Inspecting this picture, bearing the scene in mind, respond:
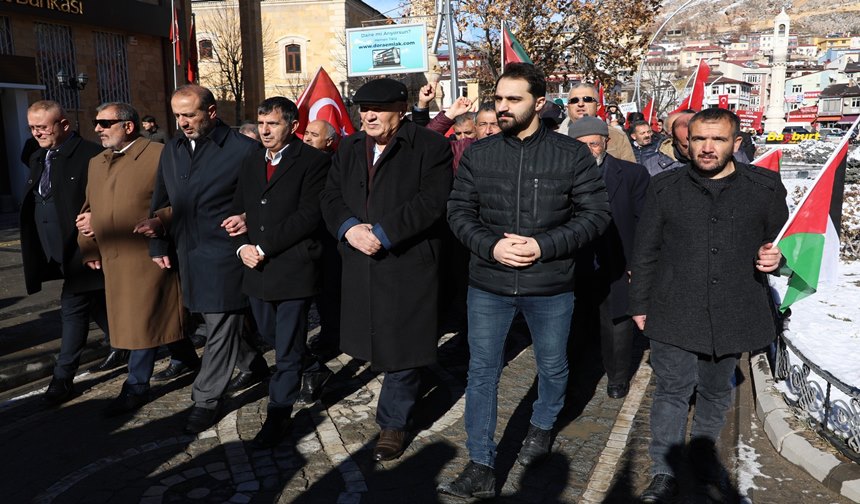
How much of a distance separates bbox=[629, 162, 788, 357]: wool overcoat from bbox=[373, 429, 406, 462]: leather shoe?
1.52 m

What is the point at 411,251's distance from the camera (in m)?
4.05

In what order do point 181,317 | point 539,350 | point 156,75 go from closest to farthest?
1. point 539,350
2. point 181,317
3. point 156,75

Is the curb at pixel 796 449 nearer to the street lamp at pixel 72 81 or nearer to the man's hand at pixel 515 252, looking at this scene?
the man's hand at pixel 515 252

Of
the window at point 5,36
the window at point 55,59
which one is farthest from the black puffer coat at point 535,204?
the window at point 55,59

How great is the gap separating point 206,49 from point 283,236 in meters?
45.2

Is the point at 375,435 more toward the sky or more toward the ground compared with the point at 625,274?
more toward the ground

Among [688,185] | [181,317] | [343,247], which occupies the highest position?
[688,185]

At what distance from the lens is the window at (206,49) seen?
45406mm

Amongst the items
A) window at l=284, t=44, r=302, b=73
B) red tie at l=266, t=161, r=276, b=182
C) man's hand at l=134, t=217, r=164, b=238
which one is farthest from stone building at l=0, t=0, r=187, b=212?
window at l=284, t=44, r=302, b=73

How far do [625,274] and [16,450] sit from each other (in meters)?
3.95

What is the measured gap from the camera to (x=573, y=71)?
26.2 m

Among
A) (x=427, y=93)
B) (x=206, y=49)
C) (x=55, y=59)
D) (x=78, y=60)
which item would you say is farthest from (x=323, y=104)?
(x=206, y=49)

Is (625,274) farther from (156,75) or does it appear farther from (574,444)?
(156,75)

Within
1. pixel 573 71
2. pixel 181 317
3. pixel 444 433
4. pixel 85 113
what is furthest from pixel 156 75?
pixel 444 433
